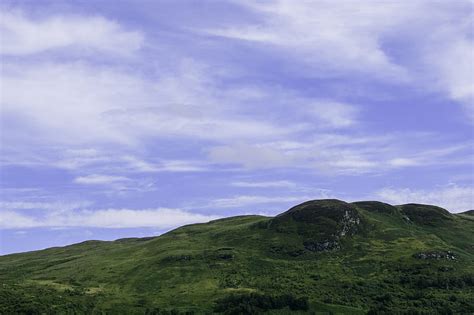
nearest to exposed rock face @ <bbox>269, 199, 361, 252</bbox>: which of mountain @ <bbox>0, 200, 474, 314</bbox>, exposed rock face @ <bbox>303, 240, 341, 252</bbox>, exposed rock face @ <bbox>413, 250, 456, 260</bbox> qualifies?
exposed rock face @ <bbox>303, 240, 341, 252</bbox>

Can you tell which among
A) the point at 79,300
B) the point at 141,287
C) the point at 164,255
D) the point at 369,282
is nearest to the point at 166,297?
the point at 141,287

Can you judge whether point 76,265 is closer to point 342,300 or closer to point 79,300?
point 79,300

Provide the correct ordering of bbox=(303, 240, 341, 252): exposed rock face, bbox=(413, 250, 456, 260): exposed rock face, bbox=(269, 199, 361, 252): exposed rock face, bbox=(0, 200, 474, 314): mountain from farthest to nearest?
1. bbox=(269, 199, 361, 252): exposed rock face
2. bbox=(303, 240, 341, 252): exposed rock face
3. bbox=(413, 250, 456, 260): exposed rock face
4. bbox=(0, 200, 474, 314): mountain

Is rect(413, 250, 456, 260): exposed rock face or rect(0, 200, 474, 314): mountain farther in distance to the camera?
rect(413, 250, 456, 260): exposed rock face

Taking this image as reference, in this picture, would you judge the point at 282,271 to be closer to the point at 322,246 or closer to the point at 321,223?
the point at 322,246

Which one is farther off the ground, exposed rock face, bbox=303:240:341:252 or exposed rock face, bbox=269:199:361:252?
exposed rock face, bbox=269:199:361:252

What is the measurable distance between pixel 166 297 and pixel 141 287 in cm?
1212

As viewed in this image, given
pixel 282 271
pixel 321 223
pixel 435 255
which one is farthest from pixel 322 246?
pixel 435 255

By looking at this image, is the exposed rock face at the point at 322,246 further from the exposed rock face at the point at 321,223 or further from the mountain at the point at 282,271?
the mountain at the point at 282,271

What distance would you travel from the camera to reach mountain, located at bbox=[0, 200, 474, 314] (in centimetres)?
12031

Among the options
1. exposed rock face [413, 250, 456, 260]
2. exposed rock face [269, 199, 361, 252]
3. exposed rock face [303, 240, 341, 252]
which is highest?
exposed rock face [269, 199, 361, 252]

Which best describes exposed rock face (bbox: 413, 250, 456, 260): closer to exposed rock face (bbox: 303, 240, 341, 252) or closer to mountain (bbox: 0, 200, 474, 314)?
mountain (bbox: 0, 200, 474, 314)

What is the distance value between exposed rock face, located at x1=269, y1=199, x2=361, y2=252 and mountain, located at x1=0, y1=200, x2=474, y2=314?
371 millimetres

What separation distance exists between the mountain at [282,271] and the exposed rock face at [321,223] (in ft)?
1.22
